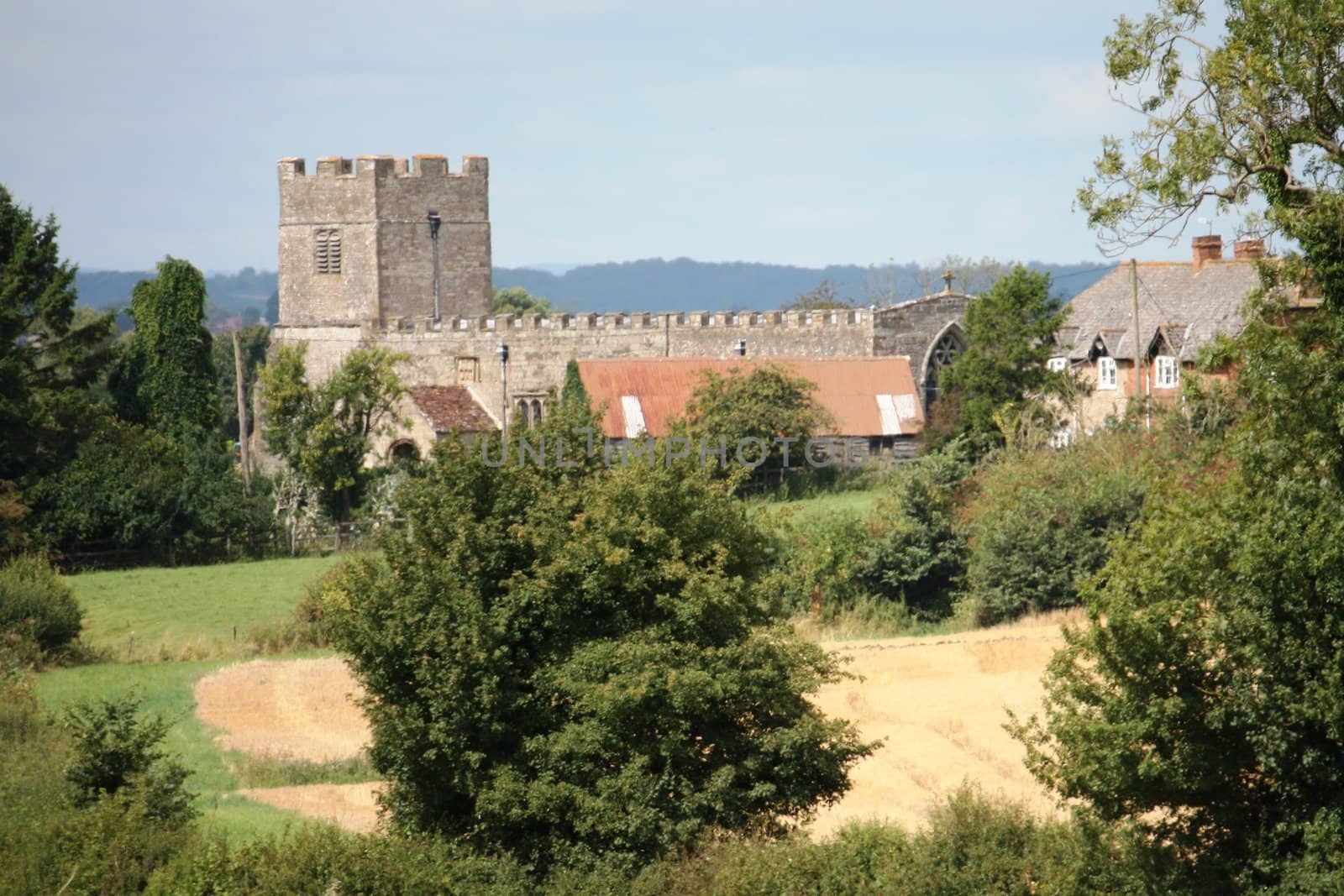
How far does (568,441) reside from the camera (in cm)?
2111

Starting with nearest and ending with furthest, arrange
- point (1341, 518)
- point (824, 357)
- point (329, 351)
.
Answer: point (1341, 518), point (824, 357), point (329, 351)

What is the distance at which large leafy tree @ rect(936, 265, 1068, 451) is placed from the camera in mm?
44406

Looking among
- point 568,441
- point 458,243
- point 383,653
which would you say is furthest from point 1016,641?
point 458,243

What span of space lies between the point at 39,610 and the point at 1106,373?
30589 millimetres

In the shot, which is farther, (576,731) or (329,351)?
(329,351)

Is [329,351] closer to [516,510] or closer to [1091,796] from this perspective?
[516,510]

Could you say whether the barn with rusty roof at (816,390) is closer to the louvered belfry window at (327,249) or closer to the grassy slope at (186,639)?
the grassy slope at (186,639)

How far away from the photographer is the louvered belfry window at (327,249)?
6125 centimetres

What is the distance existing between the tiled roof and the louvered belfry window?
7.78 m

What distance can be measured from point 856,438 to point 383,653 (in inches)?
1271

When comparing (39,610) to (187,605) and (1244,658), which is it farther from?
(1244,658)

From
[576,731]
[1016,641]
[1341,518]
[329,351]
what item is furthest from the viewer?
[329,351]

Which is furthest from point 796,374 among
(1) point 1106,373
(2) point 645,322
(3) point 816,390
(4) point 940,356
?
(1) point 1106,373

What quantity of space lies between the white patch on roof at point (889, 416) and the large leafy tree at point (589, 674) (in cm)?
3067
